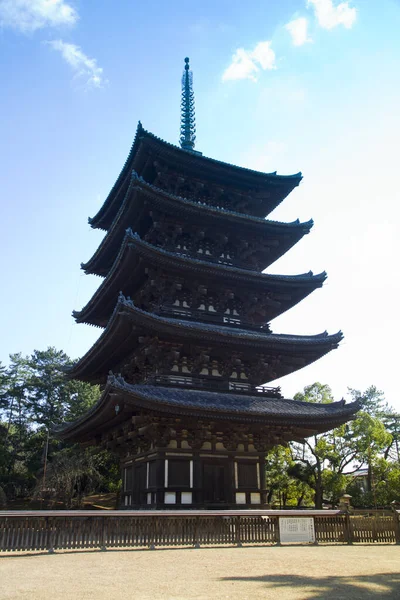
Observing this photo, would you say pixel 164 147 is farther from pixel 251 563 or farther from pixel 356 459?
pixel 356 459

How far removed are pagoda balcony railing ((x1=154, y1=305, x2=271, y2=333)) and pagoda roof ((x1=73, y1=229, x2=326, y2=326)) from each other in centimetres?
179

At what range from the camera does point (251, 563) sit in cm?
1373

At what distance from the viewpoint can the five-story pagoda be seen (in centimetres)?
2200

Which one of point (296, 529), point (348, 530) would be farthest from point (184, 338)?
point (348, 530)

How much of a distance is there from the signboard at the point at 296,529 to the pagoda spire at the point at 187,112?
22935 millimetres

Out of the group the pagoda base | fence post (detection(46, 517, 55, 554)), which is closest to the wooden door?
the pagoda base

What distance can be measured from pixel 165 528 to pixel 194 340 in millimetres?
8538

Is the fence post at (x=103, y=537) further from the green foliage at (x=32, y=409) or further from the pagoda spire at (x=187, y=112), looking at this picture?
the green foliage at (x=32, y=409)

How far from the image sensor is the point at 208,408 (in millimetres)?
21062

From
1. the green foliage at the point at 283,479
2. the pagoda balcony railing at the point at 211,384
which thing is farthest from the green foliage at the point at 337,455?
the pagoda balcony railing at the point at 211,384

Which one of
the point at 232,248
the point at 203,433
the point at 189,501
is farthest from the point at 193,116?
the point at 189,501

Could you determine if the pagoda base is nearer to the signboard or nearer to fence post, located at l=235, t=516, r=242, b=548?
fence post, located at l=235, t=516, r=242, b=548

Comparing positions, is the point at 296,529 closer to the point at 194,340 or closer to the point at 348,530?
the point at 348,530

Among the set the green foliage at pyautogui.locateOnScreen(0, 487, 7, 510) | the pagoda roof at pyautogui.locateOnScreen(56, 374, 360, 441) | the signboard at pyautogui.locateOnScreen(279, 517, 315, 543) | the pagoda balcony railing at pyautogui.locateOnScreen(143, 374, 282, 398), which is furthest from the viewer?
the green foliage at pyautogui.locateOnScreen(0, 487, 7, 510)
